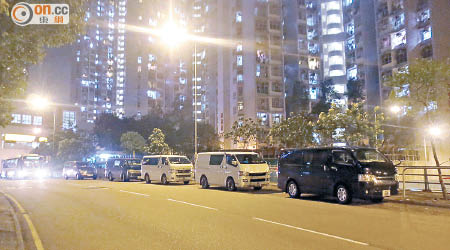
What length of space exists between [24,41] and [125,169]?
20722 mm

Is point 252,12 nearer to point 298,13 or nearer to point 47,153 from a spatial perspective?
point 298,13

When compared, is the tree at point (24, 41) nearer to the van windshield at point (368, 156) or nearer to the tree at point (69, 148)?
the van windshield at point (368, 156)

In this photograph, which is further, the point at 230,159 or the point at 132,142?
the point at 132,142

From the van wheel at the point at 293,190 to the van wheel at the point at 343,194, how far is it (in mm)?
2195

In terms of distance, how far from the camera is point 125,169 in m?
29.7

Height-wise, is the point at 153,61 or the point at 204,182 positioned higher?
the point at 153,61

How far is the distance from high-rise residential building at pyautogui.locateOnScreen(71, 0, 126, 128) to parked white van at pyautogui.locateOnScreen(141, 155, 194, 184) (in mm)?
107075

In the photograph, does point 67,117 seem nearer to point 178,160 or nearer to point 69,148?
point 69,148

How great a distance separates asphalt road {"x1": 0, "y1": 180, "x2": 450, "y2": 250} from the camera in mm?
7297

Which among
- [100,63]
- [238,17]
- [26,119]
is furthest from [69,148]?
[100,63]

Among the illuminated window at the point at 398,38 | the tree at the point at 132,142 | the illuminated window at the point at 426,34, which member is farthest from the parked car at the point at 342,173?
the illuminated window at the point at 398,38

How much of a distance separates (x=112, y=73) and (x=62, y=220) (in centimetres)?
14177

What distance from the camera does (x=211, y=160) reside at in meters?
20.8

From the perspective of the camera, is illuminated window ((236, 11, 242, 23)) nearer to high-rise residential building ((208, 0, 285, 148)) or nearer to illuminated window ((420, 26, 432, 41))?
high-rise residential building ((208, 0, 285, 148))
